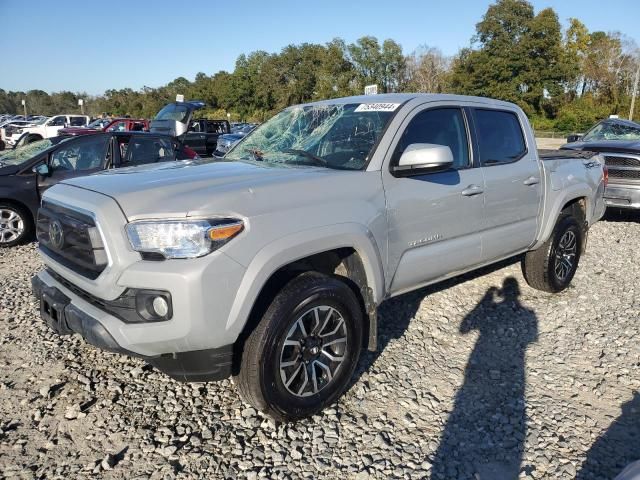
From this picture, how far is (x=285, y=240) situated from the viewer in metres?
2.56

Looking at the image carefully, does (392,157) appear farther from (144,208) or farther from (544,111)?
(544,111)

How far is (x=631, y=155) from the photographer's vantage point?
809 cm

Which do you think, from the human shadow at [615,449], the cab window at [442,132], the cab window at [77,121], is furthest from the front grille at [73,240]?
the cab window at [77,121]

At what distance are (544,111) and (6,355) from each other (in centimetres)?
5749

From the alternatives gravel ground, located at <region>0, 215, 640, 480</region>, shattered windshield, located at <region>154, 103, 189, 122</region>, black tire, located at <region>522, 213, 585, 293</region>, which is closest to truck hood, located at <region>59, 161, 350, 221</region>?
gravel ground, located at <region>0, 215, 640, 480</region>

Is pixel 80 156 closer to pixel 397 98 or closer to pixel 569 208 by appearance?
pixel 397 98

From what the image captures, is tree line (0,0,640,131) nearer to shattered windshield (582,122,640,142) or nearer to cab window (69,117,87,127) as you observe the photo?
cab window (69,117,87,127)

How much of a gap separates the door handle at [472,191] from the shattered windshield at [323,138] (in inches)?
31.8

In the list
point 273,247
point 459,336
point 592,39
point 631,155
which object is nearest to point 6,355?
point 273,247

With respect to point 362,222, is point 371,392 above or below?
below

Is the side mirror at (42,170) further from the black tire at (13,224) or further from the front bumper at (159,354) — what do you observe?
the front bumper at (159,354)

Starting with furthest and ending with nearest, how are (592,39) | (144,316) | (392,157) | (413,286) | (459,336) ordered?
(592,39) → (459,336) → (413,286) → (392,157) → (144,316)

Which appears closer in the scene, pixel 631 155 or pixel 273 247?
pixel 273 247

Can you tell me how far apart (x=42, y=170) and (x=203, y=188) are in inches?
211
